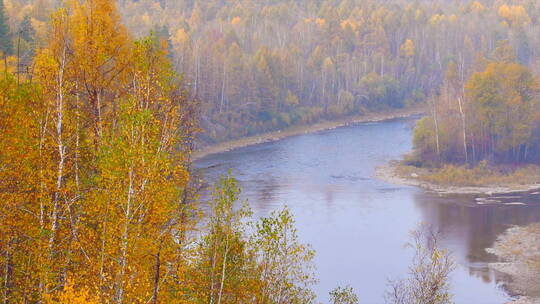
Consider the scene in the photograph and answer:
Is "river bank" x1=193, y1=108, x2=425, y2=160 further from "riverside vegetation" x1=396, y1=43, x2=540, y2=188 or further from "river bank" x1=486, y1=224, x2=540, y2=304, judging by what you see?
"river bank" x1=486, y1=224, x2=540, y2=304

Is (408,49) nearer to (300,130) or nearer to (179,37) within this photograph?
(300,130)

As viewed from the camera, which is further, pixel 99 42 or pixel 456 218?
pixel 456 218

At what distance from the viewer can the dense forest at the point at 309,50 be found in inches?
3285

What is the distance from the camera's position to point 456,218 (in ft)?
151

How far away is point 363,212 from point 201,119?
30609 mm

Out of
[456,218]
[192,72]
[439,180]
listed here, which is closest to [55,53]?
[456,218]

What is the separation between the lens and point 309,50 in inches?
4712

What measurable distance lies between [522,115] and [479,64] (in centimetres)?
1347

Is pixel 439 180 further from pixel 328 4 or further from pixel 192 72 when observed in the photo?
pixel 328 4

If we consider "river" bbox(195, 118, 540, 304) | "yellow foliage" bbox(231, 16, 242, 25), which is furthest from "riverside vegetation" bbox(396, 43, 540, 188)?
"yellow foliage" bbox(231, 16, 242, 25)

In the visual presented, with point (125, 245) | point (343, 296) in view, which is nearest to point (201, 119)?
point (343, 296)

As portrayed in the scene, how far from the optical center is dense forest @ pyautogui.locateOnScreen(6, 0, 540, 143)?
274ft

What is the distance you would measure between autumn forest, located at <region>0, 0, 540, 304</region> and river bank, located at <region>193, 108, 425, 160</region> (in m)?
1.23

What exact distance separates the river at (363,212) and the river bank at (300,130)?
80.5 inches
